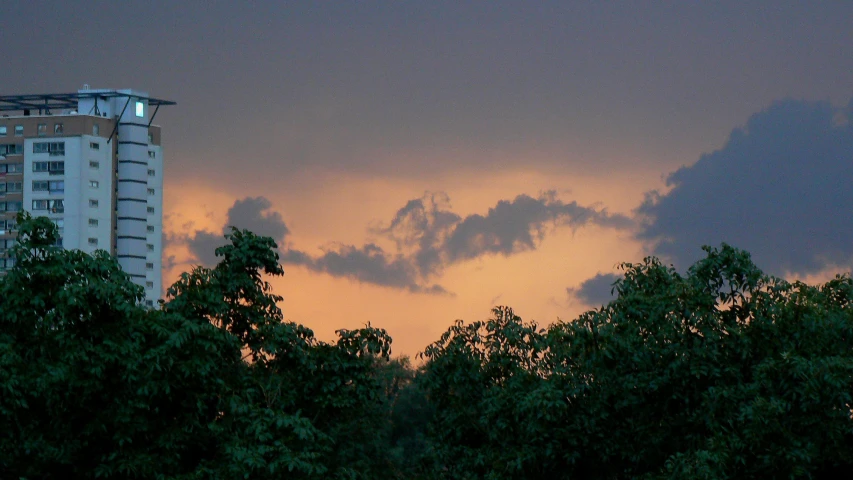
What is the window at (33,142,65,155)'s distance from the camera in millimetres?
87250

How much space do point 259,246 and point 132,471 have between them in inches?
179

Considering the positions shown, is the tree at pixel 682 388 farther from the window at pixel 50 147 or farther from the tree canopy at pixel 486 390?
the window at pixel 50 147

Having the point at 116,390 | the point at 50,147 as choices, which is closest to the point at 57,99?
the point at 50,147

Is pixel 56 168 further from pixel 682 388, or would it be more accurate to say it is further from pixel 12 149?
pixel 682 388

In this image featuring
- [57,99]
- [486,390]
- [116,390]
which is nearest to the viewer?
[116,390]

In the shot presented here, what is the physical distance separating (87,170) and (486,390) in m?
73.7

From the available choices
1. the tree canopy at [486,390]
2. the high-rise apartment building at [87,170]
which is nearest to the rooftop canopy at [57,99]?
the high-rise apartment building at [87,170]

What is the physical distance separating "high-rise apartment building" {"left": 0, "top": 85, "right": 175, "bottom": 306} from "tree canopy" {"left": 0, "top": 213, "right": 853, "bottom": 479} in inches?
2824

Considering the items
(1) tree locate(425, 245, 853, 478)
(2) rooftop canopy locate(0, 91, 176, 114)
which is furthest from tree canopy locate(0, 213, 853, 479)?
(2) rooftop canopy locate(0, 91, 176, 114)

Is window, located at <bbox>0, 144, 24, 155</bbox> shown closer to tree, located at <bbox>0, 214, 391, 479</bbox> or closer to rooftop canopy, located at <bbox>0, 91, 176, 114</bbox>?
rooftop canopy, located at <bbox>0, 91, 176, 114</bbox>

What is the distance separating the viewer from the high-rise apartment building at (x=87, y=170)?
87250mm

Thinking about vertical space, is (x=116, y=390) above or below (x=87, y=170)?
below

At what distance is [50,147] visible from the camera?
87750mm

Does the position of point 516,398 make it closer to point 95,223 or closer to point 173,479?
point 173,479
